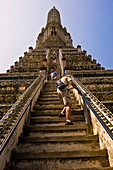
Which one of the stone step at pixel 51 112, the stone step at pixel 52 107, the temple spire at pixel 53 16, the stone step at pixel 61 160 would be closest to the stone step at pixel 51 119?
the stone step at pixel 51 112

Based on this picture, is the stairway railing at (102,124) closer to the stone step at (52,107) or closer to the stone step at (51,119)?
the stone step at (51,119)

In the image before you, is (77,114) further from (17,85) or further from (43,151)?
(17,85)

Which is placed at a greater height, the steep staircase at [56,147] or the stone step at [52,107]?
the stone step at [52,107]

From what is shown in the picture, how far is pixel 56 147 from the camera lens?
379 centimetres

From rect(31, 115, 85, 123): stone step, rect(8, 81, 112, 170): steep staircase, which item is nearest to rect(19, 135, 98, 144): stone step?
rect(8, 81, 112, 170): steep staircase

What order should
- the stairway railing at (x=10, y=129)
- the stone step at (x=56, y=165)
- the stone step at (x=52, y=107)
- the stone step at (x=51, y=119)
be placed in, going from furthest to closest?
the stone step at (x=52, y=107)
the stone step at (x=51, y=119)
the stone step at (x=56, y=165)
the stairway railing at (x=10, y=129)

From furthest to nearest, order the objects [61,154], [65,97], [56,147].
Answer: [65,97]
[56,147]
[61,154]

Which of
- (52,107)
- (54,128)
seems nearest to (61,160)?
(54,128)

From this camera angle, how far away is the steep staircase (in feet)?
10.7

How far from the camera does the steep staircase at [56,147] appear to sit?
129 inches

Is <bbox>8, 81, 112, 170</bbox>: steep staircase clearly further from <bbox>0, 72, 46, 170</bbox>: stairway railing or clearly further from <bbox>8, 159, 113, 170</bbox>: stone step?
<bbox>0, 72, 46, 170</bbox>: stairway railing

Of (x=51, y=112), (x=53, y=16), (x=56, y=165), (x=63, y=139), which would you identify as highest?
(x=53, y=16)

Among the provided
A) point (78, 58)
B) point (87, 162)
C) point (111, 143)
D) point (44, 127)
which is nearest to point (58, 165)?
point (87, 162)

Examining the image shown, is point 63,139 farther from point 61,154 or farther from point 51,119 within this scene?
point 51,119
